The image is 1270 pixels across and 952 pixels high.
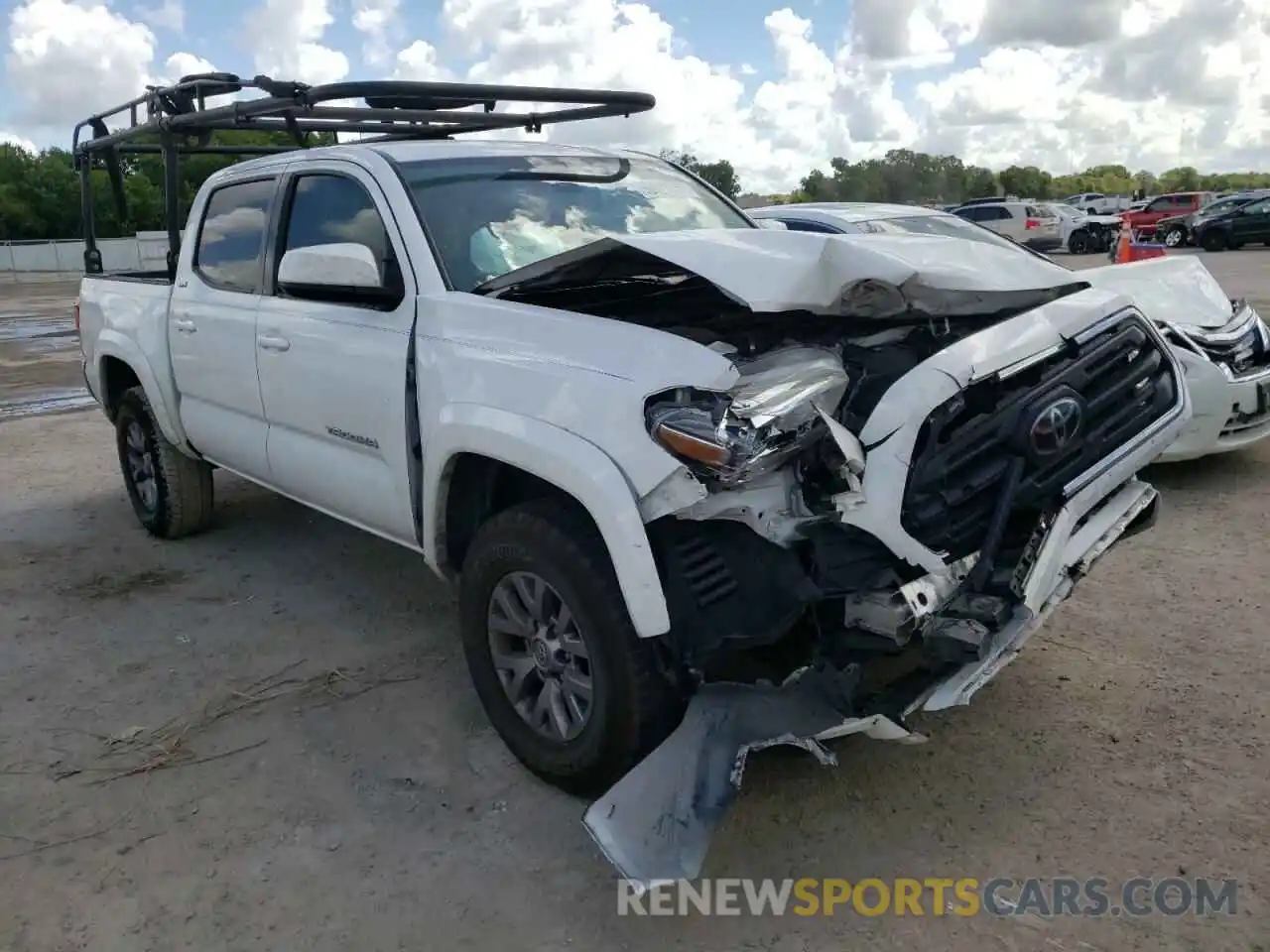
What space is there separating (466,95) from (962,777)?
339cm

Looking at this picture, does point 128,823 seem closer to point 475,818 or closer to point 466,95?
point 475,818

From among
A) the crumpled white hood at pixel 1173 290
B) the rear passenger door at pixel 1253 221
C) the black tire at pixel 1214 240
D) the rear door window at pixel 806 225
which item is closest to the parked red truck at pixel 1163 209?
the black tire at pixel 1214 240

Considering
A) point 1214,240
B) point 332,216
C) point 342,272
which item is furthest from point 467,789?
point 1214,240

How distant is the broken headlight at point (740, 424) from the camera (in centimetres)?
267

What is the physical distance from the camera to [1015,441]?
9.38ft

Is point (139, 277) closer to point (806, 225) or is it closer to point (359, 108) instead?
point (359, 108)

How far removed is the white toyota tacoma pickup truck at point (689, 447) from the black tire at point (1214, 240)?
28983 mm

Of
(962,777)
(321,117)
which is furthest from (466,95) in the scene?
(962,777)

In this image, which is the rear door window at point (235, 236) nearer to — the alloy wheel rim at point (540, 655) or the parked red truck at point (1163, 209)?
the alloy wheel rim at point (540, 655)

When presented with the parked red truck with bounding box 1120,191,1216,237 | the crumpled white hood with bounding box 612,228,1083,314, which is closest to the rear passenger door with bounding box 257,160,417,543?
the crumpled white hood with bounding box 612,228,1083,314

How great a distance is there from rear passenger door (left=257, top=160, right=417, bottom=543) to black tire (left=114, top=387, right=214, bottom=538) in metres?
1.44

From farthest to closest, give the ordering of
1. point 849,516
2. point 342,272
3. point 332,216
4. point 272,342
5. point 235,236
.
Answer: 1. point 235,236
2. point 272,342
3. point 332,216
4. point 342,272
5. point 849,516

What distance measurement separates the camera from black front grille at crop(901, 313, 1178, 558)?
2771mm
